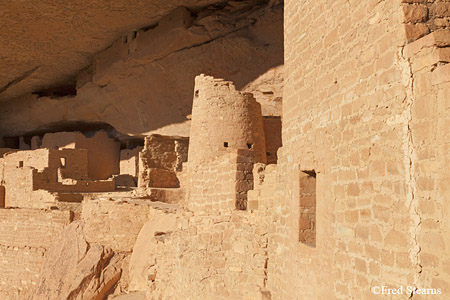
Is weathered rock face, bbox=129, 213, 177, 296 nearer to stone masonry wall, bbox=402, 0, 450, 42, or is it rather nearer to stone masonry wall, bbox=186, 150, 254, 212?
stone masonry wall, bbox=186, 150, 254, 212

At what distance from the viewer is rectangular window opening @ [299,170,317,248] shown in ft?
14.3

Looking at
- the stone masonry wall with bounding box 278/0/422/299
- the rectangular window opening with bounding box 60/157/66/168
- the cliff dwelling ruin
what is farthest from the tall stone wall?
the stone masonry wall with bounding box 278/0/422/299

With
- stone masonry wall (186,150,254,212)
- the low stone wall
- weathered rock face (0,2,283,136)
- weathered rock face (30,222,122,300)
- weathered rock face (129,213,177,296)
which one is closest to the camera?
stone masonry wall (186,150,254,212)

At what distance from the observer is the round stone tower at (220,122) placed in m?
10.2

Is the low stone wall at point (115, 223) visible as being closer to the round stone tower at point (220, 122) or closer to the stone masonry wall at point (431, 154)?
the round stone tower at point (220, 122)

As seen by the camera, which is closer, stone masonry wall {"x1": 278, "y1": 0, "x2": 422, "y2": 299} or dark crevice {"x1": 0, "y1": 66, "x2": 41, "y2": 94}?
stone masonry wall {"x1": 278, "y1": 0, "x2": 422, "y2": 299}

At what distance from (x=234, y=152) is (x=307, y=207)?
234cm

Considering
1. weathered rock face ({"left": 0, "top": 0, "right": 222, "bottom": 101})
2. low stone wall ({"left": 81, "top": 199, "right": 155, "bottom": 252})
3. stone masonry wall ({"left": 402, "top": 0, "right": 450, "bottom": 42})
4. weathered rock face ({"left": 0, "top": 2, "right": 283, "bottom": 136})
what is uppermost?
weathered rock face ({"left": 0, "top": 0, "right": 222, "bottom": 101})

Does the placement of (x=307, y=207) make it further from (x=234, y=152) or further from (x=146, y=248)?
(x=146, y=248)

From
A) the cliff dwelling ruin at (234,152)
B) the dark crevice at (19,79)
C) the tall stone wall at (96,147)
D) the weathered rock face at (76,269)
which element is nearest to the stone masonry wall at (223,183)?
the cliff dwelling ruin at (234,152)

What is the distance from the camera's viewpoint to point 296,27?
4578 millimetres

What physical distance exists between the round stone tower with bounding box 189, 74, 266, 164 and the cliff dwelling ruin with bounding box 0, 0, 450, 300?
3 cm

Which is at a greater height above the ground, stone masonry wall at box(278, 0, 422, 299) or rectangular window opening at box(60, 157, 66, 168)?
rectangular window opening at box(60, 157, 66, 168)

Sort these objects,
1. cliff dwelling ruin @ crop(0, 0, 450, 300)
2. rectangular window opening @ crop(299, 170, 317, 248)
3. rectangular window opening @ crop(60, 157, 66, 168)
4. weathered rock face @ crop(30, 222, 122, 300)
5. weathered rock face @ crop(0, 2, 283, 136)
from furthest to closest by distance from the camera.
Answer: rectangular window opening @ crop(60, 157, 66, 168), weathered rock face @ crop(0, 2, 283, 136), weathered rock face @ crop(30, 222, 122, 300), rectangular window opening @ crop(299, 170, 317, 248), cliff dwelling ruin @ crop(0, 0, 450, 300)
